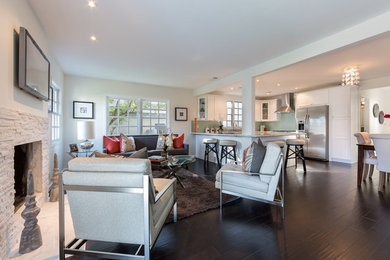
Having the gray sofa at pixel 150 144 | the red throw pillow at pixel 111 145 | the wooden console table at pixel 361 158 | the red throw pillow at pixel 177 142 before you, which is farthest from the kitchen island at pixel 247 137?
the red throw pillow at pixel 111 145

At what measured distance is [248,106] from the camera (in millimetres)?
4258

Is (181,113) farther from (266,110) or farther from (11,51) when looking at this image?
(11,51)

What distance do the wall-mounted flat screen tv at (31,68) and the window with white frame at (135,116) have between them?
2.96 m

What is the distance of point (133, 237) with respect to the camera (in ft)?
4.66

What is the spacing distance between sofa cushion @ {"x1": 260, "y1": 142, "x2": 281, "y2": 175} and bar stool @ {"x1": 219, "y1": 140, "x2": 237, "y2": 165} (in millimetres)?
2185

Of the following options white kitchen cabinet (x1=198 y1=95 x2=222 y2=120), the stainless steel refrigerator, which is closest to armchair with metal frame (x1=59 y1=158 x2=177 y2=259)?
white kitchen cabinet (x1=198 y1=95 x2=222 y2=120)

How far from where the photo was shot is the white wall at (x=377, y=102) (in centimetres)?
589

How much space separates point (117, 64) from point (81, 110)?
1864 millimetres

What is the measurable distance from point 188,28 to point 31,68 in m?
1.91

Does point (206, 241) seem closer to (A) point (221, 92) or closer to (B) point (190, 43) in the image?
(B) point (190, 43)

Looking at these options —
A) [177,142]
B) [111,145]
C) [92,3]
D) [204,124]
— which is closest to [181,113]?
[204,124]

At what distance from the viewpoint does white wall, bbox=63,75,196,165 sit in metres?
4.75

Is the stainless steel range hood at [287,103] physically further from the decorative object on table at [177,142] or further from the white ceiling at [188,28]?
the decorative object on table at [177,142]

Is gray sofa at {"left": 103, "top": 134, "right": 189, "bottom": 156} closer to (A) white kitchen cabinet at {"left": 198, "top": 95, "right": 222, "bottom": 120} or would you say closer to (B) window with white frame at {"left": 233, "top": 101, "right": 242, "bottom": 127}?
(A) white kitchen cabinet at {"left": 198, "top": 95, "right": 222, "bottom": 120}
